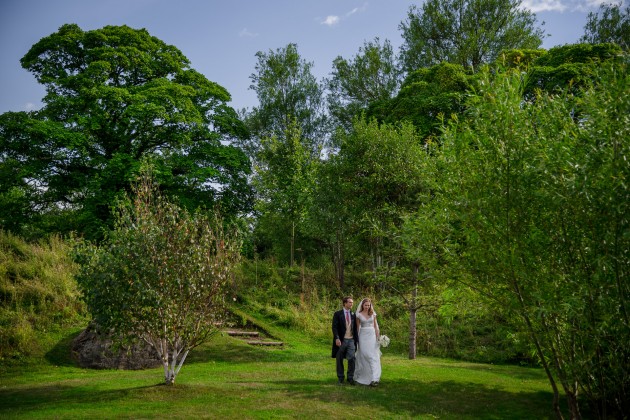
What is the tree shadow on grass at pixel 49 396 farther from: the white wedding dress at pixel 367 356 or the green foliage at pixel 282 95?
the green foliage at pixel 282 95

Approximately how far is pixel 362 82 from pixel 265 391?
35635 millimetres

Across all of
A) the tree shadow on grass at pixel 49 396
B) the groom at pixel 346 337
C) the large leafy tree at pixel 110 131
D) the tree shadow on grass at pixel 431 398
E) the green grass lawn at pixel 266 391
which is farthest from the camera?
the large leafy tree at pixel 110 131

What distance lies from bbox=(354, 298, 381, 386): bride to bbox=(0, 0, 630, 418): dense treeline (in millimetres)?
2164

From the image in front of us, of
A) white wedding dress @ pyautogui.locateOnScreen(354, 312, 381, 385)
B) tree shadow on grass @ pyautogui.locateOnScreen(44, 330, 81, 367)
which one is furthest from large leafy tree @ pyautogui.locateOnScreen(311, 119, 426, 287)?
tree shadow on grass @ pyautogui.locateOnScreen(44, 330, 81, 367)

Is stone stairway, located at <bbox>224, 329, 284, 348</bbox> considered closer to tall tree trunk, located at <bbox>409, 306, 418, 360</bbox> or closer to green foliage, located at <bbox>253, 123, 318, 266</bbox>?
tall tree trunk, located at <bbox>409, 306, 418, 360</bbox>

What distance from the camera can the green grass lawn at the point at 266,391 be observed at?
10594mm

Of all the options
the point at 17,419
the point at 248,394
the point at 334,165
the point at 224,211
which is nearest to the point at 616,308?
the point at 248,394

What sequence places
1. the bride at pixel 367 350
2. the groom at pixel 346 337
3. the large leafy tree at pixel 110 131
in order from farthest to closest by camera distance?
the large leafy tree at pixel 110 131 → the groom at pixel 346 337 → the bride at pixel 367 350

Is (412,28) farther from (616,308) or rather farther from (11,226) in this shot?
(616,308)

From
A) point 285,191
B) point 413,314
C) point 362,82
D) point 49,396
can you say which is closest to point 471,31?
point 362,82

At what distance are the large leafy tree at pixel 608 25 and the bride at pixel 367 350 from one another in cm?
3501

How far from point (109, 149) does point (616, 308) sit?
25.9 meters

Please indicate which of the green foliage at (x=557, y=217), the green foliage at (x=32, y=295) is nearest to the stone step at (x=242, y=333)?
the green foliage at (x=32, y=295)

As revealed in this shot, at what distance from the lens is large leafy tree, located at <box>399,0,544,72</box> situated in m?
37.9
